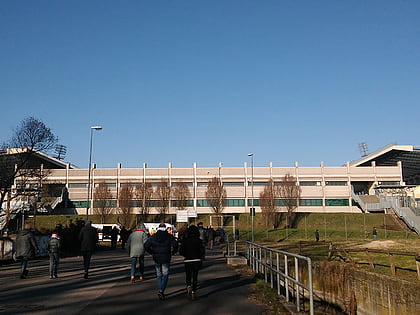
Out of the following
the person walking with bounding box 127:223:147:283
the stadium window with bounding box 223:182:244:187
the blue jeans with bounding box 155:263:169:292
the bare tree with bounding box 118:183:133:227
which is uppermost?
the stadium window with bounding box 223:182:244:187

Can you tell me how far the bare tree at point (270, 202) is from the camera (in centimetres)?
6549

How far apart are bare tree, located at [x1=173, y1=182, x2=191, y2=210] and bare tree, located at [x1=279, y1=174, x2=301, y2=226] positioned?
15.9 meters

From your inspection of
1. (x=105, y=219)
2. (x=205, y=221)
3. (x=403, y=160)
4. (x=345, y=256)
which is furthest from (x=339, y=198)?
(x=345, y=256)

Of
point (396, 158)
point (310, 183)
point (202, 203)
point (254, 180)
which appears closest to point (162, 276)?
point (202, 203)

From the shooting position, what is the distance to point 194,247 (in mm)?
10133

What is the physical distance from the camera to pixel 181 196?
71.5 meters

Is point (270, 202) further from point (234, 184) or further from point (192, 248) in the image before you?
point (192, 248)

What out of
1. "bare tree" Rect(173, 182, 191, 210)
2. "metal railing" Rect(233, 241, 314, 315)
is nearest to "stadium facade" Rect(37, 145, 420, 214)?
"bare tree" Rect(173, 182, 191, 210)

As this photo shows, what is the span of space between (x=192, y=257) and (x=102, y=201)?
203 ft

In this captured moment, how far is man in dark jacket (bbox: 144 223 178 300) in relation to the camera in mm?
9711

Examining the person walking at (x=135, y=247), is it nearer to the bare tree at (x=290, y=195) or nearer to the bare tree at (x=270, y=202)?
the bare tree at (x=270, y=202)

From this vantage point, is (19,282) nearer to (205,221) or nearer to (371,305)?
(371,305)

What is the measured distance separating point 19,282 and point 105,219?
57109 mm

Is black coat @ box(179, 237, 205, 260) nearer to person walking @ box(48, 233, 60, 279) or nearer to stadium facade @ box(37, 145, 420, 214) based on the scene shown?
person walking @ box(48, 233, 60, 279)
